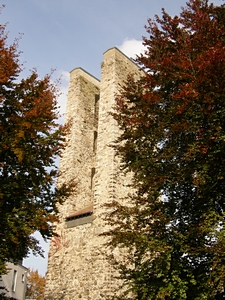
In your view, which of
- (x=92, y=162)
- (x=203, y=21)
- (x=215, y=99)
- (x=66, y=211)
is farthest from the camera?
(x=92, y=162)

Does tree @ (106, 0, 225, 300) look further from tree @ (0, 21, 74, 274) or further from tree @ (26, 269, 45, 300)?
tree @ (26, 269, 45, 300)

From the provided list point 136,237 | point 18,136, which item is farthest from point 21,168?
point 136,237

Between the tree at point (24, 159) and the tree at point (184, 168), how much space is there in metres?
1.69

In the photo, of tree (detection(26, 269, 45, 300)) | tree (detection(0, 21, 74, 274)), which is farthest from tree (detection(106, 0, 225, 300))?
tree (detection(26, 269, 45, 300))

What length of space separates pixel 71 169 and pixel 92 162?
5.07ft

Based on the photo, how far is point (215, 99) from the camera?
6.53 meters

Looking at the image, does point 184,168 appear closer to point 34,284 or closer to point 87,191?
point 87,191

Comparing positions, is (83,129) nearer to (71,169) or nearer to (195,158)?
(71,169)

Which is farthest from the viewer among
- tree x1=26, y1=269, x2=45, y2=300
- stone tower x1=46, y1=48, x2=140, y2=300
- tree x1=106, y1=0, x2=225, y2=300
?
tree x1=26, y1=269, x2=45, y2=300

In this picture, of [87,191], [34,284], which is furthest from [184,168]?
[34,284]

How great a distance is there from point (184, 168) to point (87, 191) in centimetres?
929

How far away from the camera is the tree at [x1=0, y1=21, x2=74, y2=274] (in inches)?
280

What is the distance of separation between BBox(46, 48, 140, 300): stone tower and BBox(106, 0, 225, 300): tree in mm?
2742

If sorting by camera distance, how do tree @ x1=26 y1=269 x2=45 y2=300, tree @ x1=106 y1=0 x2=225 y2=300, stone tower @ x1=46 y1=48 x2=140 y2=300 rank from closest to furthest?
tree @ x1=106 y1=0 x2=225 y2=300
stone tower @ x1=46 y1=48 x2=140 y2=300
tree @ x1=26 y1=269 x2=45 y2=300
